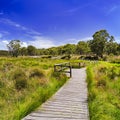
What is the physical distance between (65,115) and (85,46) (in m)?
84.8

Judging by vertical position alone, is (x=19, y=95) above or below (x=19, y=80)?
below

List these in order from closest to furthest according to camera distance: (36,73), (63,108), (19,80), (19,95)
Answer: (63,108)
(19,95)
(19,80)
(36,73)

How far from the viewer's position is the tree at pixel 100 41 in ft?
202

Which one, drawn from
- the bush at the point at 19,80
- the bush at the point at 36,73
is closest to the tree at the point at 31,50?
the bush at the point at 36,73

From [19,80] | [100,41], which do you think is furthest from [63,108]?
[100,41]

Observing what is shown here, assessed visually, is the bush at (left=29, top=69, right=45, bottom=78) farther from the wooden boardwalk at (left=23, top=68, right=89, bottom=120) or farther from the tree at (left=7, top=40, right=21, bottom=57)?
the tree at (left=7, top=40, right=21, bottom=57)

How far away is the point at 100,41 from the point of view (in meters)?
61.2

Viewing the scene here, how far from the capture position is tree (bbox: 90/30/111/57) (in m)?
61.4

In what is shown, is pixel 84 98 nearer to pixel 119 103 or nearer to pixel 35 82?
pixel 119 103

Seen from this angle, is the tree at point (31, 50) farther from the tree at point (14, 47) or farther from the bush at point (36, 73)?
the bush at point (36, 73)

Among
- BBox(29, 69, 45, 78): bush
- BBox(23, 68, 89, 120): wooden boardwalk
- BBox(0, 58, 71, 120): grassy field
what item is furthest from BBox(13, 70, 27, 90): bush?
BBox(23, 68, 89, 120): wooden boardwalk

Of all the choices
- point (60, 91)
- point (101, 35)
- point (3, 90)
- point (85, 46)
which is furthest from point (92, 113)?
point (85, 46)

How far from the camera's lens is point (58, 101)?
808 cm

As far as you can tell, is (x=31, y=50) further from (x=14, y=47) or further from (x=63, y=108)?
(x=63, y=108)
